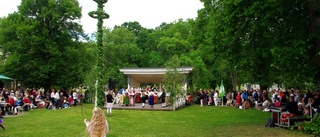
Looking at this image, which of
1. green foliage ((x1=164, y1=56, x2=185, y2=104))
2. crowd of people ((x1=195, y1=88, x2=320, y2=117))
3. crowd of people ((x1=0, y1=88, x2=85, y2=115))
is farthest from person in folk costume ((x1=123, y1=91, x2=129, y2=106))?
crowd of people ((x1=195, y1=88, x2=320, y2=117))

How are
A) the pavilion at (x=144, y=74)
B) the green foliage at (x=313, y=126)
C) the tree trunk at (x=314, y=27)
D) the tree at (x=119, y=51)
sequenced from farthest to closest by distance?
the tree at (x=119, y=51) < the pavilion at (x=144, y=74) < the tree trunk at (x=314, y=27) < the green foliage at (x=313, y=126)

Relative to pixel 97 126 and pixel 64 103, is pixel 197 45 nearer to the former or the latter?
pixel 64 103

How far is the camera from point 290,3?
1202 centimetres

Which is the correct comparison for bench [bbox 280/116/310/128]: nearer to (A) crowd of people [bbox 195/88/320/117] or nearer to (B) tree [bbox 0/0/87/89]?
(A) crowd of people [bbox 195/88/320/117]

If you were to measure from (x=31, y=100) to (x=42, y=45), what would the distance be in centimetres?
764

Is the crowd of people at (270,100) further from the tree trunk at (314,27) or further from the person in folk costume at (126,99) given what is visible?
the person in folk costume at (126,99)

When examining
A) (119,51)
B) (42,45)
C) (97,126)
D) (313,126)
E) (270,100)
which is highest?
(119,51)

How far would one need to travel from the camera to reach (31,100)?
940 inches

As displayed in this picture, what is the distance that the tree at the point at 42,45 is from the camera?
28.9 m

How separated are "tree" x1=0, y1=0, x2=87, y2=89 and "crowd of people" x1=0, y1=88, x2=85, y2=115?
3.49 metres

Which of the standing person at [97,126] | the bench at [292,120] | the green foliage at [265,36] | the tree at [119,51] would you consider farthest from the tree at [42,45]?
the standing person at [97,126]

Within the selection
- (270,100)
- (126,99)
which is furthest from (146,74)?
(270,100)

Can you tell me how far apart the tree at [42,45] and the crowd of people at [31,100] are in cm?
349

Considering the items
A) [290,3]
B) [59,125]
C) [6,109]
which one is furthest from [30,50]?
[290,3]
